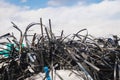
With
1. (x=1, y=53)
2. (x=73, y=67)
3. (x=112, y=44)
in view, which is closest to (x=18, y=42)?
(x=1, y=53)

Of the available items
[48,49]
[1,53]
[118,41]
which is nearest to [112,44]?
[118,41]

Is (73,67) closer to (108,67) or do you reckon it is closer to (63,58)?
(63,58)

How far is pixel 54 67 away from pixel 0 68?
38 centimetres

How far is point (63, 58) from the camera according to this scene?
1.97 m

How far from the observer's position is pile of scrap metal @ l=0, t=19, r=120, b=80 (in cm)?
190

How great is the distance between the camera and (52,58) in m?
1.95

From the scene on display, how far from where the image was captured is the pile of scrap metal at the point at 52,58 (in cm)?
190

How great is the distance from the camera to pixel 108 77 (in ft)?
6.48

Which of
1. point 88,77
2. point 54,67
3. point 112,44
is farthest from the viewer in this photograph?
point 112,44

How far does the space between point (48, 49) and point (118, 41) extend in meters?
0.67

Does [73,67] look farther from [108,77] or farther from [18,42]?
[18,42]

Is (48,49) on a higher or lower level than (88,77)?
higher

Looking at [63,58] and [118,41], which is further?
[118,41]

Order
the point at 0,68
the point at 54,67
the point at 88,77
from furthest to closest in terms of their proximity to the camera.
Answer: the point at 0,68 → the point at 54,67 → the point at 88,77
